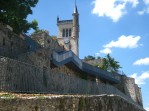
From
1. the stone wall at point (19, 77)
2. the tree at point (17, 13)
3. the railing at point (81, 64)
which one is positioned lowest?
the stone wall at point (19, 77)

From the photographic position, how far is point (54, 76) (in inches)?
597

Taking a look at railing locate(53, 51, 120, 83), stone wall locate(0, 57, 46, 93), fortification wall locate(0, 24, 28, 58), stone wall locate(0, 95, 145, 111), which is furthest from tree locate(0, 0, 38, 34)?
stone wall locate(0, 95, 145, 111)

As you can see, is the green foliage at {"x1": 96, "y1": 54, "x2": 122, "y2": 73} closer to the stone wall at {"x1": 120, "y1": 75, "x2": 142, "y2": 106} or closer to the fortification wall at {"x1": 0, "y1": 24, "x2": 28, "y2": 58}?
the stone wall at {"x1": 120, "y1": 75, "x2": 142, "y2": 106}

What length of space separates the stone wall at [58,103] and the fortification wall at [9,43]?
12.1 meters

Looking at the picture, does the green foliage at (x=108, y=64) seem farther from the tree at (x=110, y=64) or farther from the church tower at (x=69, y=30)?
the church tower at (x=69, y=30)

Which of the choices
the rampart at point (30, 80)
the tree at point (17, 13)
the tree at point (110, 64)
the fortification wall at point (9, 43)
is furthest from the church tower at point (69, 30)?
the rampart at point (30, 80)

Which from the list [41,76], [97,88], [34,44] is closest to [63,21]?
[34,44]

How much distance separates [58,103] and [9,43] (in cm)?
1623

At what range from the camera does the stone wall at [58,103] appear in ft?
20.4

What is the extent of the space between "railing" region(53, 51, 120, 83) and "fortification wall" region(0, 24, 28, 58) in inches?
160

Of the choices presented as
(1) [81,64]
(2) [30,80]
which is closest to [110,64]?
(1) [81,64]

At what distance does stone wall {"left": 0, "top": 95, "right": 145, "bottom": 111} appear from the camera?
6.22 metres

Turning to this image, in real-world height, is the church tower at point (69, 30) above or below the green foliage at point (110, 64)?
above

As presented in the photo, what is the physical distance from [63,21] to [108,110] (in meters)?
110
